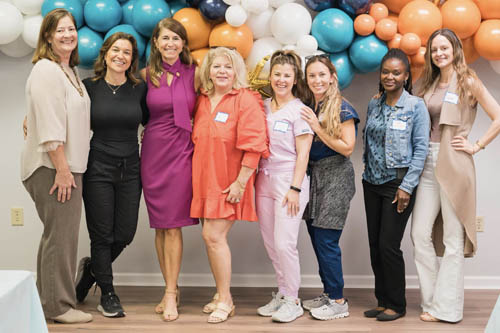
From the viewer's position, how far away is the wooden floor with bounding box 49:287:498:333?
112 inches

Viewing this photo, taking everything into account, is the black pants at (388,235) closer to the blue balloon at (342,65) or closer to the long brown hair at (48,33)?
the blue balloon at (342,65)

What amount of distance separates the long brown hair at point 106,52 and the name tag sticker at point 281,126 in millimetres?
818

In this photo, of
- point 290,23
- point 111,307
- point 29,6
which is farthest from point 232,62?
point 111,307

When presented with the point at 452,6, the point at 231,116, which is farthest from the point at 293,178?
the point at 452,6

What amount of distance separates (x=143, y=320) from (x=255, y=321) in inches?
24.8

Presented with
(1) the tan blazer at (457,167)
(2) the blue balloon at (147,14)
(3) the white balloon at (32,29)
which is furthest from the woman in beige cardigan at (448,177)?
(3) the white balloon at (32,29)

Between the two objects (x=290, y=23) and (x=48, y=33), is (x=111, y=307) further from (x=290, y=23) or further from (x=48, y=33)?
(x=290, y=23)

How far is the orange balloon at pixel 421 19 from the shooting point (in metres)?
3.02

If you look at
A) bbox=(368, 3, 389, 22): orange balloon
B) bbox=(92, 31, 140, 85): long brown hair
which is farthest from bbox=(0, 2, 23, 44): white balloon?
bbox=(368, 3, 389, 22): orange balloon

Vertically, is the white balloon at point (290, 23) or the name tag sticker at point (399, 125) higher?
the white balloon at point (290, 23)

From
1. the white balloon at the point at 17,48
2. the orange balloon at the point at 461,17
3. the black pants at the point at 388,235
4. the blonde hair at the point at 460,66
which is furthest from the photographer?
the white balloon at the point at 17,48

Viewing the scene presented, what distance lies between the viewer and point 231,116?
2.89 metres

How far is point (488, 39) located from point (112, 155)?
7.37 ft

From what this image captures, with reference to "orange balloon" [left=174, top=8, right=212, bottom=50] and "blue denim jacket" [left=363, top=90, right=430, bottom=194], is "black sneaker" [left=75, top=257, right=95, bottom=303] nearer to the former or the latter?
"orange balloon" [left=174, top=8, right=212, bottom=50]
